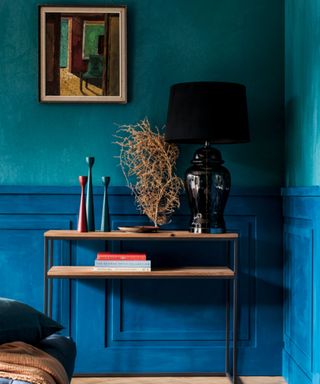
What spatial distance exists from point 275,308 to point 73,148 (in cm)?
127

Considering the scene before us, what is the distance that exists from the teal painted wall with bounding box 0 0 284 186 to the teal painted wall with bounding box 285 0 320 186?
0.09 m

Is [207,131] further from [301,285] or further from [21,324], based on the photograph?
[21,324]

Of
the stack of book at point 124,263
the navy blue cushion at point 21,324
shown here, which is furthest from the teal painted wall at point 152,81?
the navy blue cushion at point 21,324

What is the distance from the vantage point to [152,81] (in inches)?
119

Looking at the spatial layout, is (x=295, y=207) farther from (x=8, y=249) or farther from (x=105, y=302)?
(x=8, y=249)

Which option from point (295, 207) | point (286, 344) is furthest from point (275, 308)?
point (295, 207)

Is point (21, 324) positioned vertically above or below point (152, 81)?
Answer: below

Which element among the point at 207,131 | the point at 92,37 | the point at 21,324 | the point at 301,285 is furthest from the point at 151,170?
the point at 21,324

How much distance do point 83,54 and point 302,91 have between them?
1063 millimetres

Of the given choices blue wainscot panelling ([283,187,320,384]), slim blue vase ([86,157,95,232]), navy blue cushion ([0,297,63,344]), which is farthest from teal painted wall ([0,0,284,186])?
navy blue cushion ([0,297,63,344])

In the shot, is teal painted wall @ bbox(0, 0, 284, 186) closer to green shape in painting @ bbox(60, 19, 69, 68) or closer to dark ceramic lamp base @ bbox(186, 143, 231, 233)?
green shape in painting @ bbox(60, 19, 69, 68)

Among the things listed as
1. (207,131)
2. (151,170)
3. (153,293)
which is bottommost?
(153,293)

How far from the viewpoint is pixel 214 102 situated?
103 inches

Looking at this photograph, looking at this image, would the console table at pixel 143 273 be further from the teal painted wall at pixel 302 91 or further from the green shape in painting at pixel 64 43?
the green shape in painting at pixel 64 43
